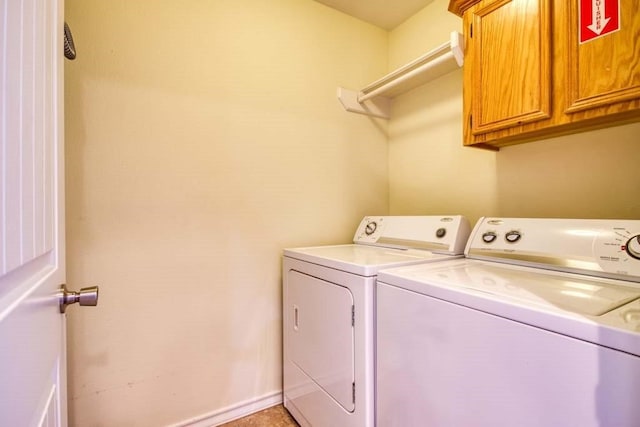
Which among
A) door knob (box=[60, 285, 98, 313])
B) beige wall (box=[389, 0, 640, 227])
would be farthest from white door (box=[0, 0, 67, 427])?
beige wall (box=[389, 0, 640, 227])

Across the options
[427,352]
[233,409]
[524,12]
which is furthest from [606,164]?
[233,409]

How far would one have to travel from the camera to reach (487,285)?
0.90 m

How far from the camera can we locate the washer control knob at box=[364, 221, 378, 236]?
6.50ft

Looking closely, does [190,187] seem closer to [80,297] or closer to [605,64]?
[80,297]

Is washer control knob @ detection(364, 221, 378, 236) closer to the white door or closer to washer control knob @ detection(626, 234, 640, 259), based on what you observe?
washer control knob @ detection(626, 234, 640, 259)

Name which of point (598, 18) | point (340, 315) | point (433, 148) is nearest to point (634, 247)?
point (598, 18)

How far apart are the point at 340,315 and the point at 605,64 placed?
134cm

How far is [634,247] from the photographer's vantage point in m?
0.96

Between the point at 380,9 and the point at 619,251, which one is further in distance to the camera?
the point at 380,9

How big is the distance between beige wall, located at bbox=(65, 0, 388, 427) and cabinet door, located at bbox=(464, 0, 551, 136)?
936mm

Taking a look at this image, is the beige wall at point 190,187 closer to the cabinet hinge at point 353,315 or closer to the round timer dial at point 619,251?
the cabinet hinge at point 353,315

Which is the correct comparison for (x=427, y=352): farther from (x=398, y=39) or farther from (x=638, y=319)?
(x=398, y=39)

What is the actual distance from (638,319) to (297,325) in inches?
52.5

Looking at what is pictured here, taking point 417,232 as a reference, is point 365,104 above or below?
above
